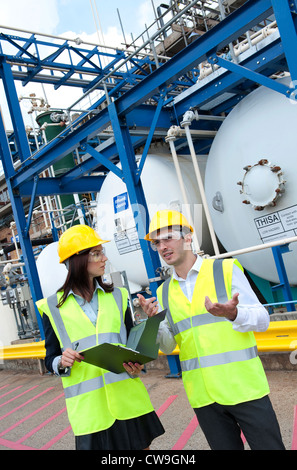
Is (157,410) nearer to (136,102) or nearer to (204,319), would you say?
(204,319)

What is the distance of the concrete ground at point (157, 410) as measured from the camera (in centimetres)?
354

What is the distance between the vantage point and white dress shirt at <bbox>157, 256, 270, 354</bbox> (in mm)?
1901

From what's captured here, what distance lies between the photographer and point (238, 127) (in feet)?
15.7

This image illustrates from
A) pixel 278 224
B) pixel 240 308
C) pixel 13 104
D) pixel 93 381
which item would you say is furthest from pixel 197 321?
pixel 13 104

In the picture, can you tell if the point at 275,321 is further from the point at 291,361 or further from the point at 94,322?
the point at 94,322

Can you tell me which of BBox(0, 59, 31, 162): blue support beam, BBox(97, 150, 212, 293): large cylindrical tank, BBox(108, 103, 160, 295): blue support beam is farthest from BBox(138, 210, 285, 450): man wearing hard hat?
BBox(0, 59, 31, 162): blue support beam

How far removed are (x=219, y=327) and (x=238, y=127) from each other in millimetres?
3312

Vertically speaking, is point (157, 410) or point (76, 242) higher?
point (76, 242)

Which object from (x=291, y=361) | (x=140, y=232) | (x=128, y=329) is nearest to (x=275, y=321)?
(x=291, y=361)

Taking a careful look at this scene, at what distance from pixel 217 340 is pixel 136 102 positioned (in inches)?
151

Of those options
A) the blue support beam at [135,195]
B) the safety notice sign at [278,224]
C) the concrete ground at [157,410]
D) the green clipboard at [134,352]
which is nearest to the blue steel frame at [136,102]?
the blue support beam at [135,195]

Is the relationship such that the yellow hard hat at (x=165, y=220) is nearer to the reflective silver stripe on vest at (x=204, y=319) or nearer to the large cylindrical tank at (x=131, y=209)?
the reflective silver stripe on vest at (x=204, y=319)

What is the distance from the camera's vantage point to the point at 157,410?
4398 millimetres

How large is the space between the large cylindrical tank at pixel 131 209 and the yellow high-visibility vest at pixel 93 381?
145 inches
